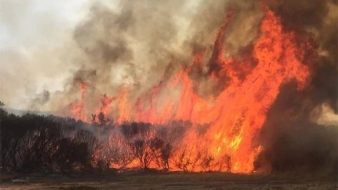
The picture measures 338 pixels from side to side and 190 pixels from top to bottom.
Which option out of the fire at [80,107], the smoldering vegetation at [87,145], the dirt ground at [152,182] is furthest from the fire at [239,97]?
the fire at [80,107]

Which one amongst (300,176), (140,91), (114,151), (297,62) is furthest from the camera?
(140,91)

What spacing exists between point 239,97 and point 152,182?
21921 millimetres

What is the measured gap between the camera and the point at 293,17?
199 ft

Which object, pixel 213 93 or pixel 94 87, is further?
pixel 94 87

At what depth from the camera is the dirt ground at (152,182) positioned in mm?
40719

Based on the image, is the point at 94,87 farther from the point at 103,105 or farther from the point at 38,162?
the point at 38,162

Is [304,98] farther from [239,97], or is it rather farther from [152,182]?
[152,182]

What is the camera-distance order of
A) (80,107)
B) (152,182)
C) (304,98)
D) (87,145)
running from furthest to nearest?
(80,107), (304,98), (87,145), (152,182)

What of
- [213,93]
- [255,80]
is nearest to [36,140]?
[213,93]

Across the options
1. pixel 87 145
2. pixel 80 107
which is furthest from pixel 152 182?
pixel 80 107

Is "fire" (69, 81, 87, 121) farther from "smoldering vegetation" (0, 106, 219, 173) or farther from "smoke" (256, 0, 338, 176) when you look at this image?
"smoke" (256, 0, 338, 176)

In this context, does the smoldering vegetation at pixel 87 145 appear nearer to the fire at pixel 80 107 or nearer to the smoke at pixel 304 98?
Answer: the fire at pixel 80 107

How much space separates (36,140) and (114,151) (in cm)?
1253

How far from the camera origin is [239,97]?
203 ft
